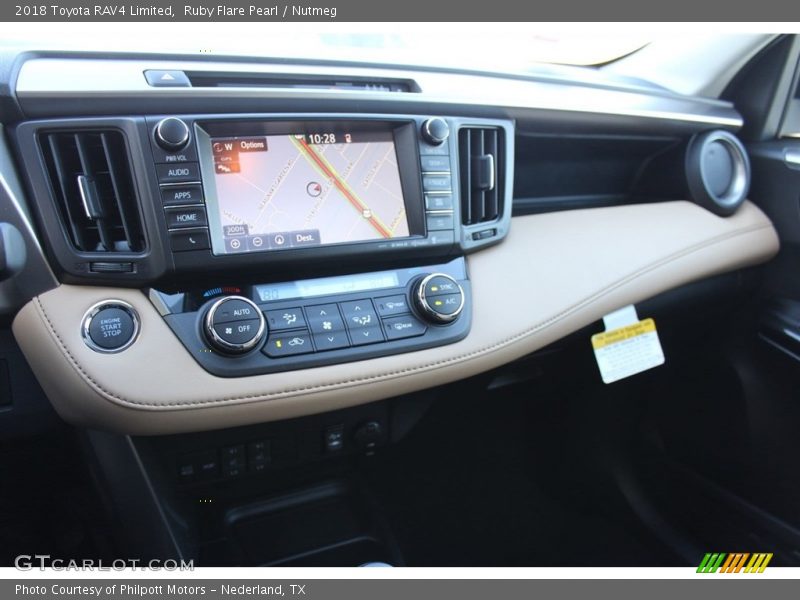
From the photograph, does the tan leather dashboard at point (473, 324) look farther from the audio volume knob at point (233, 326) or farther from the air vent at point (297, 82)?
the air vent at point (297, 82)

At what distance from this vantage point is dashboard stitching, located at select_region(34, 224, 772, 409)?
2.80 ft

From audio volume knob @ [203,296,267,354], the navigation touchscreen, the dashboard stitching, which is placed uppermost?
the navigation touchscreen

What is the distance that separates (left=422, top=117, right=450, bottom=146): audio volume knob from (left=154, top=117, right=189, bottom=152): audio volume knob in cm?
39

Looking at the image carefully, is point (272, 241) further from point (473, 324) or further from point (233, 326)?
point (473, 324)

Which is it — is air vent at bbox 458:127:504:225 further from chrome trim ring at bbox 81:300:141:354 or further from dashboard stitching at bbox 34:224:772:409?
chrome trim ring at bbox 81:300:141:354

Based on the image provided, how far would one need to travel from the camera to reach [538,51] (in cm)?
138

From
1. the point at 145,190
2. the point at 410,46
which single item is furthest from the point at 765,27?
the point at 145,190

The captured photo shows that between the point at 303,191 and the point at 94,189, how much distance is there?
0.31 m

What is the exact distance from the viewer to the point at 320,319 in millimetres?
968

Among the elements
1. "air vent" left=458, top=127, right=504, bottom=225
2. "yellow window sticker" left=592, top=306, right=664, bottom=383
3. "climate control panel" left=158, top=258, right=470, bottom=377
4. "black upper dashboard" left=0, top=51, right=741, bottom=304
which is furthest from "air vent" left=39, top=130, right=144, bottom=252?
"yellow window sticker" left=592, top=306, right=664, bottom=383

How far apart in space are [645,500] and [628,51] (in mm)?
1187

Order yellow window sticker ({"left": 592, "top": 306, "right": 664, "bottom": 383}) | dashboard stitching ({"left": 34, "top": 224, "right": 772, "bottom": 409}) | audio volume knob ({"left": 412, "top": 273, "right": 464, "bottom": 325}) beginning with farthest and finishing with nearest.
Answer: yellow window sticker ({"left": 592, "top": 306, "right": 664, "bottom": 383}) < audio volume knob ({"left": 412, "top": 273, "right": 464, "bottom": 325}) < dashboard stitching ({"left": 34, "top": 224, "right": 772, "bottom": 409})

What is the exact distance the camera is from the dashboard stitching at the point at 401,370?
85 cm

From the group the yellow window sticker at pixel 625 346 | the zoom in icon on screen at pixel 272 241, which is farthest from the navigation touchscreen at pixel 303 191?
the yellow window sticker at pixel 625 346
